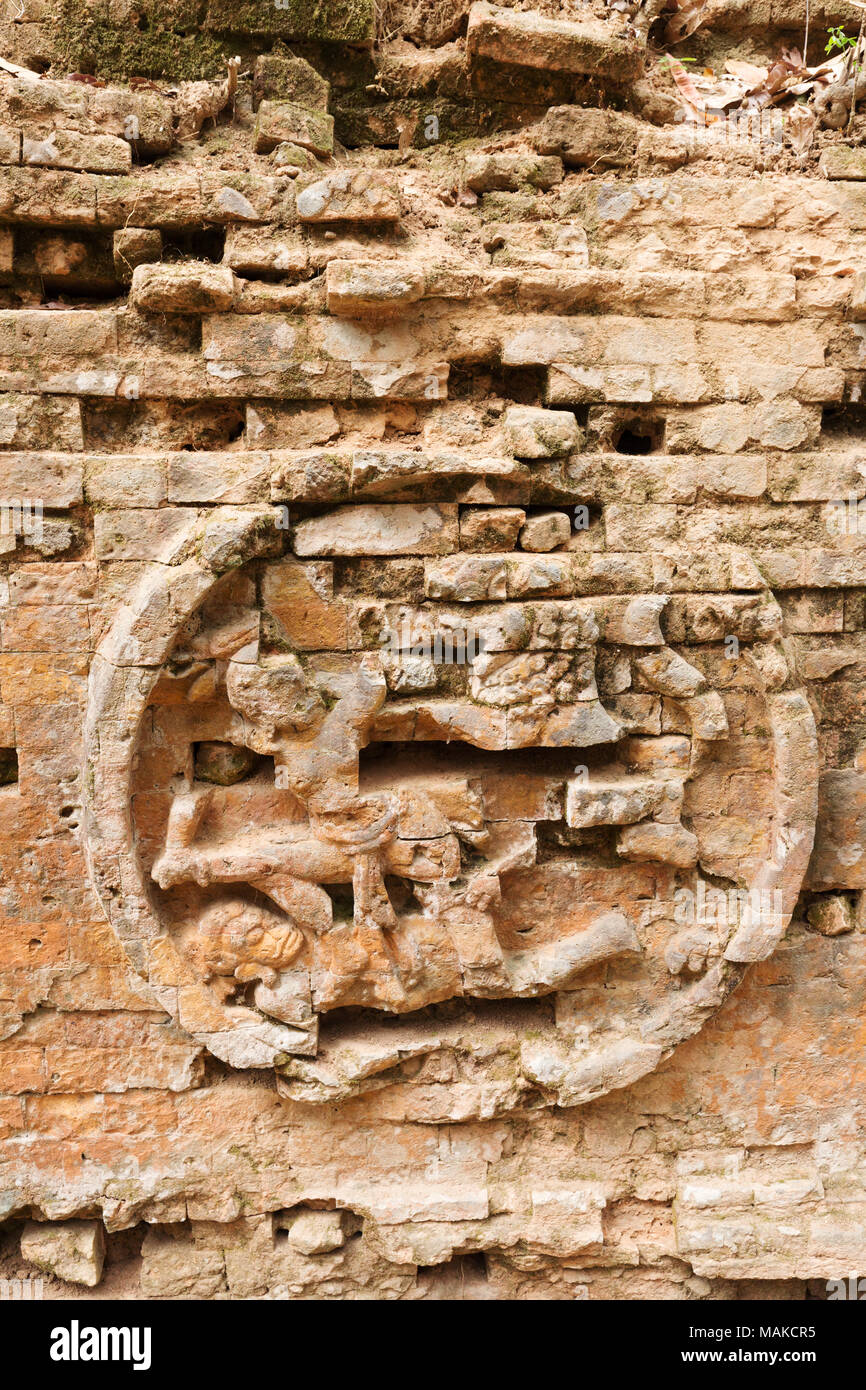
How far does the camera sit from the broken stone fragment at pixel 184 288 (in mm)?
3795

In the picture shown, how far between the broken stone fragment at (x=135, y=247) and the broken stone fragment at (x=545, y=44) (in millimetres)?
1567

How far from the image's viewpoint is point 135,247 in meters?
3.89

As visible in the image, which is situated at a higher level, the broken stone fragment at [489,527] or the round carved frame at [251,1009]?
the broken stone fragment at [489,527]

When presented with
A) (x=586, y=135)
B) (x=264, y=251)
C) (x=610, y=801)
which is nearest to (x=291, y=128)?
(x=264, y=251)

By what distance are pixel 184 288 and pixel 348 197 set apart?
0.77 metres

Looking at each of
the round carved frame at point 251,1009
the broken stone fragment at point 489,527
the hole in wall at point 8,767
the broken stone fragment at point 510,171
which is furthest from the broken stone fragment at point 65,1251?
the broken stone fragment at point 510,171

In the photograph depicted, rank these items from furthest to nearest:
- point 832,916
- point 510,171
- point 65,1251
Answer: point 832,916, point 65,1251, point 510,171

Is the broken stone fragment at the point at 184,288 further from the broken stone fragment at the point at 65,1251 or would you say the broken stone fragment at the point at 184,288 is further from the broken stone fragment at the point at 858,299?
the broken stone fragment at the point at 65,1251

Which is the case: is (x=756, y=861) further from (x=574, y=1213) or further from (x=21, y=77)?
(x=21, y=77)

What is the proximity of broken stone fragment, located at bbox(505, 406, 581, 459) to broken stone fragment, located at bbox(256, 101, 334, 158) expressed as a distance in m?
1.40

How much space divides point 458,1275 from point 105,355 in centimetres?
442

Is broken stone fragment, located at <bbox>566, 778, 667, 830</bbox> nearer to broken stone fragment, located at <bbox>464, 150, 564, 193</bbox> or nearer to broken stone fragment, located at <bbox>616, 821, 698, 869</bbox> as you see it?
broken stone fragment, located at <bbox>616, 821, 698, 869</bbox>

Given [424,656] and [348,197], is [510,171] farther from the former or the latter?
[424,656]

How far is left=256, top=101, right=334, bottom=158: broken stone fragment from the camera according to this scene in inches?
157
